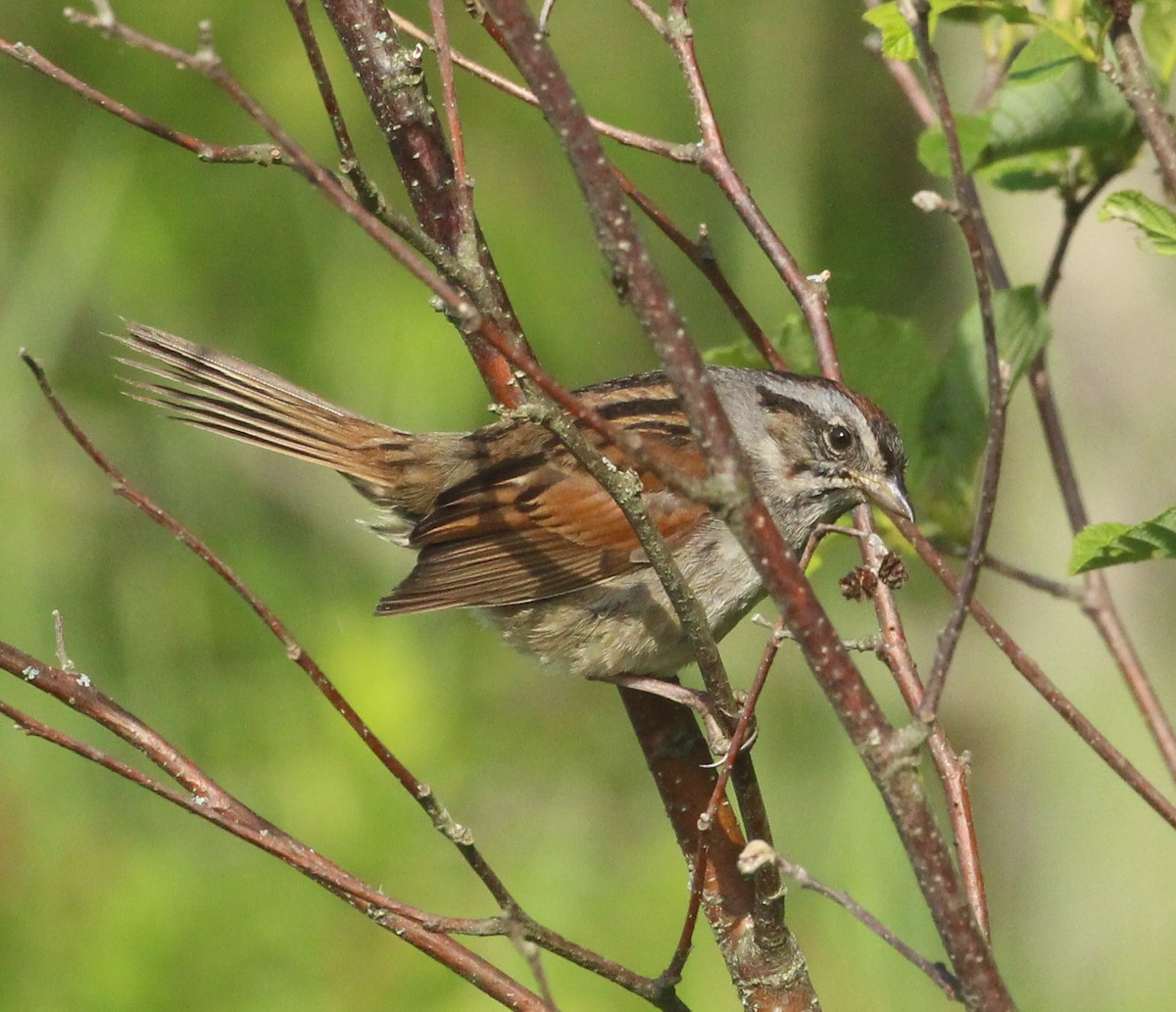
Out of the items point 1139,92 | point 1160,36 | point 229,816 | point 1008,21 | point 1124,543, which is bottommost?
point 229,816

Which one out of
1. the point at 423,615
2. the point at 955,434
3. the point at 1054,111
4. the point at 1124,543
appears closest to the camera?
the point at 1124,543

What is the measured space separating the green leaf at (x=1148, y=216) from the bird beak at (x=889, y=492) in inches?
32.6

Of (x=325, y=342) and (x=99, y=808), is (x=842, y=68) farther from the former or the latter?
(x=99, y=808)

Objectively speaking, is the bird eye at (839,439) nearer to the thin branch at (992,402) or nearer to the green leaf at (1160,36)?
the green leaf at (1160,36)

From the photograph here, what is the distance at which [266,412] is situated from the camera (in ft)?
10.4

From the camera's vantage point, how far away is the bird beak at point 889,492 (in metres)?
2.59

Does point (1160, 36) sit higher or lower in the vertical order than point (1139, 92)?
higher

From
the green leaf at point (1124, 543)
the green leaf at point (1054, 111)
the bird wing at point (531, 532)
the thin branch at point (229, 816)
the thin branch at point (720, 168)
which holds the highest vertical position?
the green leaf at point (1054, 111)

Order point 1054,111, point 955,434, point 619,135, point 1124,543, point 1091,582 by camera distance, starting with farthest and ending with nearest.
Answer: point 955,434, point 1091,582, point 619,135, point 1054,111, point 1124,543

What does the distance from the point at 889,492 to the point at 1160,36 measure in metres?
0.86

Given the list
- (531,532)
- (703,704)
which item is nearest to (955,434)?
(703,704)

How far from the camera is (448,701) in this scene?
5.16 meters

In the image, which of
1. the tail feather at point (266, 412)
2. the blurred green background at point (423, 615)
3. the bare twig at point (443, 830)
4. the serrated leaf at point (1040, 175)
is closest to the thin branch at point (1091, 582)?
the serrated leaf at point (1040, 175)

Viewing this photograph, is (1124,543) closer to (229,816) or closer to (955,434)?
(955,434)
